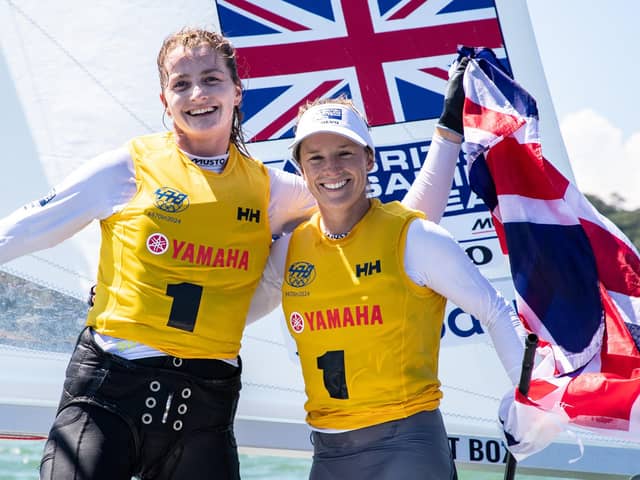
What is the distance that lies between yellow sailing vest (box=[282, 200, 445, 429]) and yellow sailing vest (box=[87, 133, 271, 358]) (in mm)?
128

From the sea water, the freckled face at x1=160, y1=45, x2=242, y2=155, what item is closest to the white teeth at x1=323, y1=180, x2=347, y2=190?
the freckled face at x1=160, y1=45, x2=242, y2=155

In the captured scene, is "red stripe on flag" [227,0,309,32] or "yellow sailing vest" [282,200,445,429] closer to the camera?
"yellow sailing vest" [282,200,445,429]

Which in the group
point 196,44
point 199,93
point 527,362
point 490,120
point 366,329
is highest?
point 196,44

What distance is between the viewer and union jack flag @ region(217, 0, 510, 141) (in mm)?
2930

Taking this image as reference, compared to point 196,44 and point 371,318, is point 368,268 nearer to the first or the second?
point 371,318

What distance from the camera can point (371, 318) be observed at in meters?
1.87

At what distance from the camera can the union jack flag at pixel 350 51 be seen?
2.93m

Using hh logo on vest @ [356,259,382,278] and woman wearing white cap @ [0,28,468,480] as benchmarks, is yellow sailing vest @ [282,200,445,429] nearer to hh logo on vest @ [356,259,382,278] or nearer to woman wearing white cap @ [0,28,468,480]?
hh logo on vest @ [356,259,382,278]

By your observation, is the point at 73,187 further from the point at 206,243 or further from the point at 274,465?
the point at 274,465

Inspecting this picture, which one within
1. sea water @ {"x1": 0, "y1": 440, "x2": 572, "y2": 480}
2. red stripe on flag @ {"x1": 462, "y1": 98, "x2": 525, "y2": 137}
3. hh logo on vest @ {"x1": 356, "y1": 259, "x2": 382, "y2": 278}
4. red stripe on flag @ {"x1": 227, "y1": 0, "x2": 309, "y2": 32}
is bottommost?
sea water @ {"x1": 0, "y1": 440, "x2": 572, "y2": 480}

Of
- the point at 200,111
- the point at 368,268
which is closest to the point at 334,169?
the point at 368,268

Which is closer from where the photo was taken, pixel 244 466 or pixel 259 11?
pixel 259 11

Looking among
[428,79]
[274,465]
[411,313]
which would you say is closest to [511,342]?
[411,313]

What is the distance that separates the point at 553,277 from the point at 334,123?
0.51 meters
